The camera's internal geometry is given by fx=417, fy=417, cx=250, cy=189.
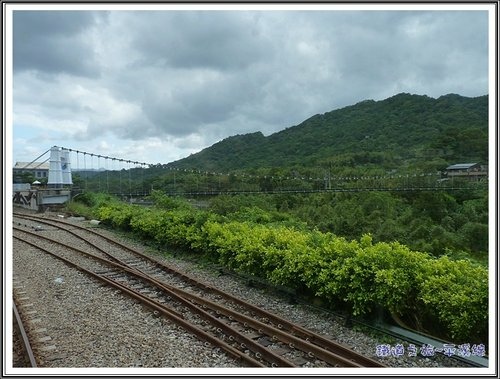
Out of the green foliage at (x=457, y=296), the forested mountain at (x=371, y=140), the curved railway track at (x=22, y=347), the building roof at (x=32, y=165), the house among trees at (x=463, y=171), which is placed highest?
the forested mountain at (x=371, y=140)

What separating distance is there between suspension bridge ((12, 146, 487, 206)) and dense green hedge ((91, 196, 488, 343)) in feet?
36.6

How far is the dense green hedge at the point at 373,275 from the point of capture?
4.55 m

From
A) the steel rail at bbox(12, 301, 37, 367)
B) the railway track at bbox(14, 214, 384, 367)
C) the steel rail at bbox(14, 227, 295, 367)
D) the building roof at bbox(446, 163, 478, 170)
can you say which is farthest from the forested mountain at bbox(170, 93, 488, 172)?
the steel rail at bbox(12, 301, 37, 367)

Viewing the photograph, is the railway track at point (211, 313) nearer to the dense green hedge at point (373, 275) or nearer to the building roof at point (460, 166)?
the dense green hedge at point (373, 275)

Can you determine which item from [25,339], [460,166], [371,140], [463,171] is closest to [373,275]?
[25,339]

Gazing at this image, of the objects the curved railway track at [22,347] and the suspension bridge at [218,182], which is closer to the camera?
the curved railway track at [22,347]

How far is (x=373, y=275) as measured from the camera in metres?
5.44

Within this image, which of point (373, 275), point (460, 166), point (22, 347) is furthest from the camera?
point (460, 166)

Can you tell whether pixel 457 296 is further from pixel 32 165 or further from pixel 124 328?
pixel 32 165

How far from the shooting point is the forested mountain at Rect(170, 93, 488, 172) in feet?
75.8

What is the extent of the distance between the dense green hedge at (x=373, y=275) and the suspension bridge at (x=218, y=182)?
11149mm

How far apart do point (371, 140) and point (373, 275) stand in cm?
2835

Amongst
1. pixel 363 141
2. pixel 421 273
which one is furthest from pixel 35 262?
pixel 363 141

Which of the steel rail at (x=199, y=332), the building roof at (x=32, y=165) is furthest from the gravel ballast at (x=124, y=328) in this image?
the building roof at (x=32, y=165)
